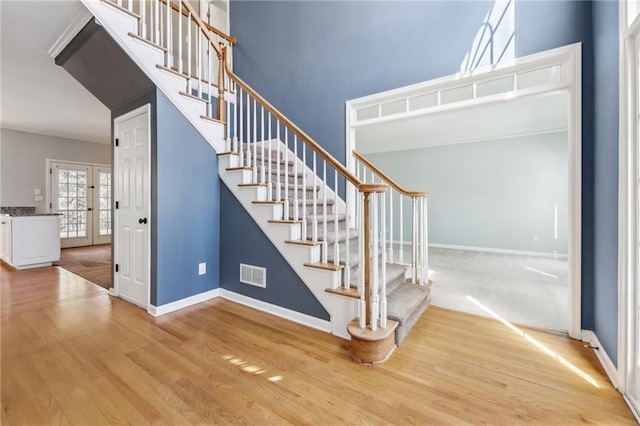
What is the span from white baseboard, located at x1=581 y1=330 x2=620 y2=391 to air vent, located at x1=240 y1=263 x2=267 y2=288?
8.27ft

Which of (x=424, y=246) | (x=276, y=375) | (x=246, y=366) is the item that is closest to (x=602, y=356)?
(x=424, y=246)

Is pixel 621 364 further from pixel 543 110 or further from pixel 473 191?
pixel 473 191

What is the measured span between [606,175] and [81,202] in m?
9.05

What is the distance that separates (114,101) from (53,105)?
104 inches

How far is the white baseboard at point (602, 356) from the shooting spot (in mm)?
1610

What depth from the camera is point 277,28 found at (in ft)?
12.8

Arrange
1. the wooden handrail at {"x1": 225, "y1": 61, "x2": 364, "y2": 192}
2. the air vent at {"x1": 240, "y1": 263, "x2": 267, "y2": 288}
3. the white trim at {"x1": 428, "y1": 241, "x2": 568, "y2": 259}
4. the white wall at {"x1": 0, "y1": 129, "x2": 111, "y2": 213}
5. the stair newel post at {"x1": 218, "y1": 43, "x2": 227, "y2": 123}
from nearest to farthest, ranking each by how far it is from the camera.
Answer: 1. the wooden handrail at {"x1": 225, "y1": 61, "x2": 364, "y2": 192}
2. the air vent at {"x1": 240, "y1": 263, "x2": 267, "y2": 288}
3. the stair newel post at {"x1": 218, "y1": 43, "x2": 227, "y2": 123}
4. the white trim at {"x1": 428, "y1": 241, "x2": 568, "y2": 259}
5. the white wall at {"x1": 0, "y1": 129, "x2": 111, "y2": 213}

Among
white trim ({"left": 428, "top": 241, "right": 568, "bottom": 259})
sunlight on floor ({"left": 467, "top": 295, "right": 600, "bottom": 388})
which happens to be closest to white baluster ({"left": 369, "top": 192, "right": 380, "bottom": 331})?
sunlight on floor ({"left": 467, "top": 295, "right": 600, "bottom": 388})

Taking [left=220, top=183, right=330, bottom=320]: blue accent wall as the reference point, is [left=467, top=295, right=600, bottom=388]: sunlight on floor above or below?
below

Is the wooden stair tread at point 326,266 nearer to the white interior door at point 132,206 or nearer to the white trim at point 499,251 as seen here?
the white interior door at point 132,206

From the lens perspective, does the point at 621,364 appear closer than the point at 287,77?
Yes

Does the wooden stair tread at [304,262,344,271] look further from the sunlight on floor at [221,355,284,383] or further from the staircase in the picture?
the sunlight on floor at [221,355,284,383]

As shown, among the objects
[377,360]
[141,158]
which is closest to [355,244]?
[377,360]

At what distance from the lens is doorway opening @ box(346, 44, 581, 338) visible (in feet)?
7.59
